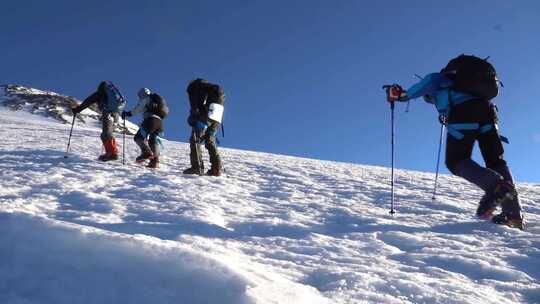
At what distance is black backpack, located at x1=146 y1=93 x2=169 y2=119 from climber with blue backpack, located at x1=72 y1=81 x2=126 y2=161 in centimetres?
85

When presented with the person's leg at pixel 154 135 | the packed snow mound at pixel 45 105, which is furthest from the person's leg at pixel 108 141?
the packed snow mound at pixel 45 105

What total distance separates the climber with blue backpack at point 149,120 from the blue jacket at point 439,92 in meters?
6.46

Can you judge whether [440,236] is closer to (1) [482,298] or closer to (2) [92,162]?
(1) [482,298]

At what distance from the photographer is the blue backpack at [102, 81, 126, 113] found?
10.9 metres

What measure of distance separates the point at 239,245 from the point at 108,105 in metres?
8.05

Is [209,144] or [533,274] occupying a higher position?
[209,144]

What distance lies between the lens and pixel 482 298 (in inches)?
117

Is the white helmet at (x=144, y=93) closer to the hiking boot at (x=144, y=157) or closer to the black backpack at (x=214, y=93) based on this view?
the hiking boot at (x=144, y=157)

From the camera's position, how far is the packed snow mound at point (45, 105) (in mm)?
81812

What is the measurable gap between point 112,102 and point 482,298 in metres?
9.78

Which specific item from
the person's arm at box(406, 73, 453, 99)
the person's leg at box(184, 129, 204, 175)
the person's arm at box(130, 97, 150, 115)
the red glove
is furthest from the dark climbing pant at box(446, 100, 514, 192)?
the person's arm at box(130, 97, 150, 115)

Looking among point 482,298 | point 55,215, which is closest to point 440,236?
point 482,298

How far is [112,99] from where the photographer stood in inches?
429

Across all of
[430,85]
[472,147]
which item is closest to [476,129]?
[472,147]
